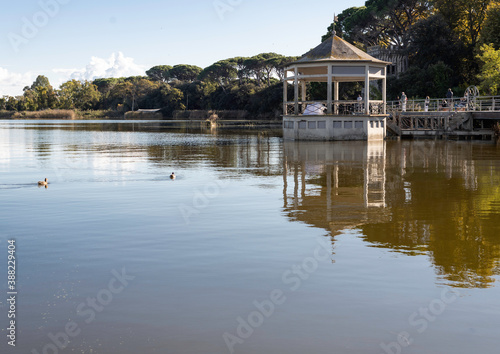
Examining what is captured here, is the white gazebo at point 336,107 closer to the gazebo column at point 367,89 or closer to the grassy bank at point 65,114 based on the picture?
the gazebo column at point 367,89

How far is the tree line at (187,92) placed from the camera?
121 m

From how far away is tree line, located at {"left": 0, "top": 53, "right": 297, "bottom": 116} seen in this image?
120688 millimetres

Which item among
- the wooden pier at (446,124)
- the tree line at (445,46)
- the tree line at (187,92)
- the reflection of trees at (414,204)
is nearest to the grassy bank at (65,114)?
the tree line at (187,92)

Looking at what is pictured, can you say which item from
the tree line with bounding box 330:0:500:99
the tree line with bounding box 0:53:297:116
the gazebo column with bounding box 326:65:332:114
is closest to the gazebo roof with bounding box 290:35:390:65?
the gazebo column with bounding box 326:65:332:114

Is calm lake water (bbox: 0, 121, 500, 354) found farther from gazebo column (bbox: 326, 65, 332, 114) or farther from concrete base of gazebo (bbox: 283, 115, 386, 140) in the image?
concrete base of gazebo (bbox: 283, 115, 386, 140)

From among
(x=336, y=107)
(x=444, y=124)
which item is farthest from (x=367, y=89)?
(x=444, y=124)

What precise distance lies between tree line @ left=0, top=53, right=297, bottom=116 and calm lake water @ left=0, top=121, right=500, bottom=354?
90.4 meters

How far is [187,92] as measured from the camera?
138 m

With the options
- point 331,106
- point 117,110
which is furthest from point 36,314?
point 117,110

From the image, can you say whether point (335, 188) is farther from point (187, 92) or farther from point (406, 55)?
point (187, 92)

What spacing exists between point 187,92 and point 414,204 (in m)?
126

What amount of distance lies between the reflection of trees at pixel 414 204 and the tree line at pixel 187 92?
82.9 meters

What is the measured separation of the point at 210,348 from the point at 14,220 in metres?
8.13

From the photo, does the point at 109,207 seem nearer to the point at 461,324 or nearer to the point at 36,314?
the point at 36,314
